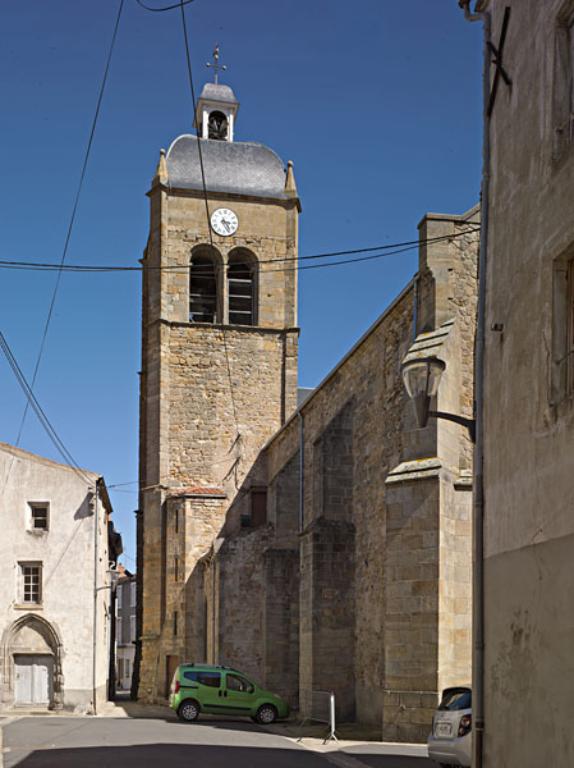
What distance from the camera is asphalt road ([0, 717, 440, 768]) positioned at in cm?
1427

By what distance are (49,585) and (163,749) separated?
15.4 m

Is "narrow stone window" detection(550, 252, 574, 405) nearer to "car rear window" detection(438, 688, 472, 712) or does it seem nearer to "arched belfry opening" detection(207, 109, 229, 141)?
"car rear window" detection(438, 688, 472, 712)

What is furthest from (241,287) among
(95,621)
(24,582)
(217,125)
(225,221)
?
(95,621)

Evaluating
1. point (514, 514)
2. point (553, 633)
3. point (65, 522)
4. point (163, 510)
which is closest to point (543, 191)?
point (514, 514)

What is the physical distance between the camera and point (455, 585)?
17172 mm

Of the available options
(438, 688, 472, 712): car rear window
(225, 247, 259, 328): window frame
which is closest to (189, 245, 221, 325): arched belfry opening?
(225, 247, 259, 328): window frame

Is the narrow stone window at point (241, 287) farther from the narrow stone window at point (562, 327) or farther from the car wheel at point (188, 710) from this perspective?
the narrow stone window at point (562, 327)

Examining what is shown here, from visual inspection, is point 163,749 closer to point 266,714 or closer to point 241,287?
point 266,714

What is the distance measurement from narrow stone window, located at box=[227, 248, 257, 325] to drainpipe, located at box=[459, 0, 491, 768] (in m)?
27.7

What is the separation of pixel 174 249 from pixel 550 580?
31.6 meters

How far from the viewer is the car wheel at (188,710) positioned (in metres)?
24.6

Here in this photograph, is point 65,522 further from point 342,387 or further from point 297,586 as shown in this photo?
point 342,387

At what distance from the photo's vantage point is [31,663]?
101 ft

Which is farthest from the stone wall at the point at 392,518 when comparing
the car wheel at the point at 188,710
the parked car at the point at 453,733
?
the parked car at the point at 453,733
